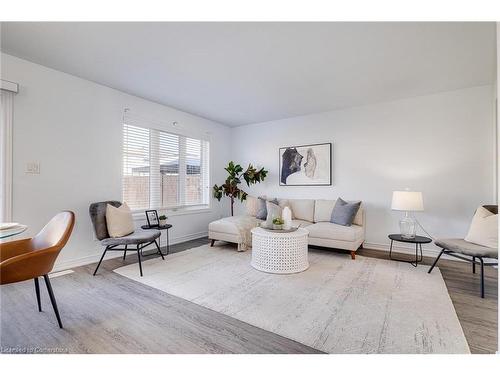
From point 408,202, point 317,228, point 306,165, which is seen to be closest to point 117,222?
point 317,228

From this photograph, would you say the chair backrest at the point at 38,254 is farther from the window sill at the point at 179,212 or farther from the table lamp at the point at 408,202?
the table lamp at the point at 408,202

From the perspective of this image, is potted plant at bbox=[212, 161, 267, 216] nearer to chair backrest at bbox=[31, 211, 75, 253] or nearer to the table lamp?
the table lamp

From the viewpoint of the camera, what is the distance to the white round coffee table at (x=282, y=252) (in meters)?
2.94

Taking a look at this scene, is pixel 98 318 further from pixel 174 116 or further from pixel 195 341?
pixel 174 116

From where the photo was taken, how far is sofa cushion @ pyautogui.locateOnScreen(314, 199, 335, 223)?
13.9 feet

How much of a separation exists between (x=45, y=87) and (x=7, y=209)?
1504mm

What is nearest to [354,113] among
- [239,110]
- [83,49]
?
[239,110]

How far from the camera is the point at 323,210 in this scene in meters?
4.30

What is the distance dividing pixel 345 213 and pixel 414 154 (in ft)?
4.76

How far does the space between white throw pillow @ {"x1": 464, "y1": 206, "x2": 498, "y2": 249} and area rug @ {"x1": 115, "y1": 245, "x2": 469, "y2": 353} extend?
602 millimetres

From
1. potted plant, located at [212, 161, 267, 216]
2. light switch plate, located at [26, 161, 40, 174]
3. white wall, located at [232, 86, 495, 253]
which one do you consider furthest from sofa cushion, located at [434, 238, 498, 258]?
light switch plate, located at [26, 161, 40, 174]

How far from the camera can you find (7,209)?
8.63 ft

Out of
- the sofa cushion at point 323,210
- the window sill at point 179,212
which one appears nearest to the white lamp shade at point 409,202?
the sofa cushion at point 323,210

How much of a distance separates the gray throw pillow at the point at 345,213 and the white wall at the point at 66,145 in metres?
3.48
